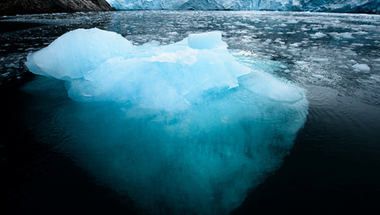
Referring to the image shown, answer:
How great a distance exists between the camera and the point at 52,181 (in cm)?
140

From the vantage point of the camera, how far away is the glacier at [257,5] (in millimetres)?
26859

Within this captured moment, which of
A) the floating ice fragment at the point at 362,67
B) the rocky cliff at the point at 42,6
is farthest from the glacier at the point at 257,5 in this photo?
the floating ice fragment at the point at 362,67

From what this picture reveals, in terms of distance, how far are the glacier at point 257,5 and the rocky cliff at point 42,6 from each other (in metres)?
10.5

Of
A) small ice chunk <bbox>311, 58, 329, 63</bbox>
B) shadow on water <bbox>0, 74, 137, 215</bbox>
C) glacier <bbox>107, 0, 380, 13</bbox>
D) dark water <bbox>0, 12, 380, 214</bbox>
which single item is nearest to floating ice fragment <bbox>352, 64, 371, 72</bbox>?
small ice chunk <bbox>311, 58, 329, 63</bbox>

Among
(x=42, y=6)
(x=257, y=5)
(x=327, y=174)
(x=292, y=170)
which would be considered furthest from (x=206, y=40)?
(x=257, y=5)

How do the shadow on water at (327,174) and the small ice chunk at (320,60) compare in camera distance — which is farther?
the small ice chunk at (320,60)

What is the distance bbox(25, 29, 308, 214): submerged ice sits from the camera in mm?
1374

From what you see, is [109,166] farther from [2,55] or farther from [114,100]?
[2,55]

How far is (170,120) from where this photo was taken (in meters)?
1.94

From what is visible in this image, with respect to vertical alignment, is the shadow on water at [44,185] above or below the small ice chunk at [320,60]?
below

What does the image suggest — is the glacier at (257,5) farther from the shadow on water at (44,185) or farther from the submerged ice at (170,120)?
the shadow on water at (44,185)

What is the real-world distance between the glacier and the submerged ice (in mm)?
38496

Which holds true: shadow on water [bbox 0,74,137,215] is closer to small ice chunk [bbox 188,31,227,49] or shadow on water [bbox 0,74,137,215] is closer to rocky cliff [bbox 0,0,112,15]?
small ice chunk [bbox 188,31,227,49]

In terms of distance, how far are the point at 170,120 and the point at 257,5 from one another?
46100mm
